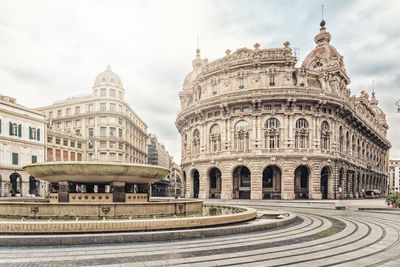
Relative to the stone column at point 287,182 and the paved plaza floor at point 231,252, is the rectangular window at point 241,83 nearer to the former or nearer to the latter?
the stone column at point 287,182

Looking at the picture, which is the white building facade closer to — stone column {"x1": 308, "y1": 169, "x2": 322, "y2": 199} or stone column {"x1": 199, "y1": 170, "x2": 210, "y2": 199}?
stone column {"x1": 199, "y1": 170, "x2": 210, "y2": 199}

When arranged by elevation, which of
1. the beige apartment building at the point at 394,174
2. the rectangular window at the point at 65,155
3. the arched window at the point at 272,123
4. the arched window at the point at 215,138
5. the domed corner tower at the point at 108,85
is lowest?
the beige apartment building at the point at 394,174

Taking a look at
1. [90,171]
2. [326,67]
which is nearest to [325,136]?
[326,67]

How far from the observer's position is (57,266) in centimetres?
618

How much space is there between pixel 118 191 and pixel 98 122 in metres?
50.3

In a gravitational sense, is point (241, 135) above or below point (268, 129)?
below

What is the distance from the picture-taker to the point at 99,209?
11062mm

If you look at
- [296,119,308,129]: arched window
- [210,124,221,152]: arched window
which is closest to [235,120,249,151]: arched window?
[210,124,221,152]: arched window

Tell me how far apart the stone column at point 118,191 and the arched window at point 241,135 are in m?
28.0

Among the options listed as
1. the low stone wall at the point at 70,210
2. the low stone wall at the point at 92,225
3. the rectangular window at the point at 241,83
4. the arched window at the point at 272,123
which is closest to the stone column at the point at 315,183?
the arched window at the point at 272,123

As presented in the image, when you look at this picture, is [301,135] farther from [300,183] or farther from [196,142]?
[196,142]

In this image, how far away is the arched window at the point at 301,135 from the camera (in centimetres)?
3891

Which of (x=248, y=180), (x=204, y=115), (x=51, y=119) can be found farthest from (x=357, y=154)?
(x=51, y=119)

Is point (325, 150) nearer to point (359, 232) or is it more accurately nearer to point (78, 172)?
point (359, 232)
